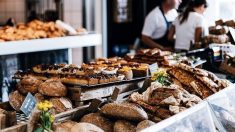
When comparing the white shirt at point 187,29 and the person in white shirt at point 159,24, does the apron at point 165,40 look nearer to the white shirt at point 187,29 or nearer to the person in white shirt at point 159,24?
the person in white shirt at point 159,24

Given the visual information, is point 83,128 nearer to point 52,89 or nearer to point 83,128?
point 83,128

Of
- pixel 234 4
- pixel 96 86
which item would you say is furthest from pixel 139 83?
pixel 234 4

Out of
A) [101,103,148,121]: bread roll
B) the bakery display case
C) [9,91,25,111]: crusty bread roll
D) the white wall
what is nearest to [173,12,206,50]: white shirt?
the bakery display case

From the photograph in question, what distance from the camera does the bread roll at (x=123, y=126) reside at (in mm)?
1932

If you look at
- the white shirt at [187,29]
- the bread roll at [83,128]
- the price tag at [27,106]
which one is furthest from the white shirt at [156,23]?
the bread roll at [83,128]

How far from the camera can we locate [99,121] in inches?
79.0

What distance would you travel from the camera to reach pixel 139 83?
2889mm

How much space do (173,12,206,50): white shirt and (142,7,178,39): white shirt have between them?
1.63 feet

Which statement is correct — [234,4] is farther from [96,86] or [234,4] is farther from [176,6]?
[96,86]

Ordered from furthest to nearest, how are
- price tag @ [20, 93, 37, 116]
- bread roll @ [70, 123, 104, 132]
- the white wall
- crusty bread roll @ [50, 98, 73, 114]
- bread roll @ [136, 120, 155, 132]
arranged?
the white wall
crusty bread roll @ [50, 98, 73, 114]
price tag @ [20, 93, 37, 116]
bread roll @ [136, 120, 155, 132]
bread roll @ [70, 123, 104, 132]

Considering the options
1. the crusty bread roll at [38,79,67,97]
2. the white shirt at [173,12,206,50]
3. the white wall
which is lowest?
the crusty bread roll at [38,79,67,97]

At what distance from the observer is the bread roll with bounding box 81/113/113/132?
200 cm

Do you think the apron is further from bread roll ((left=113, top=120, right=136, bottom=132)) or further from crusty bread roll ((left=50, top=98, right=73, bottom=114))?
bread roll ((left=113, top=120, right=136, bottom=132))

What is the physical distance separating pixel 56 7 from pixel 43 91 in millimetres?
4988
